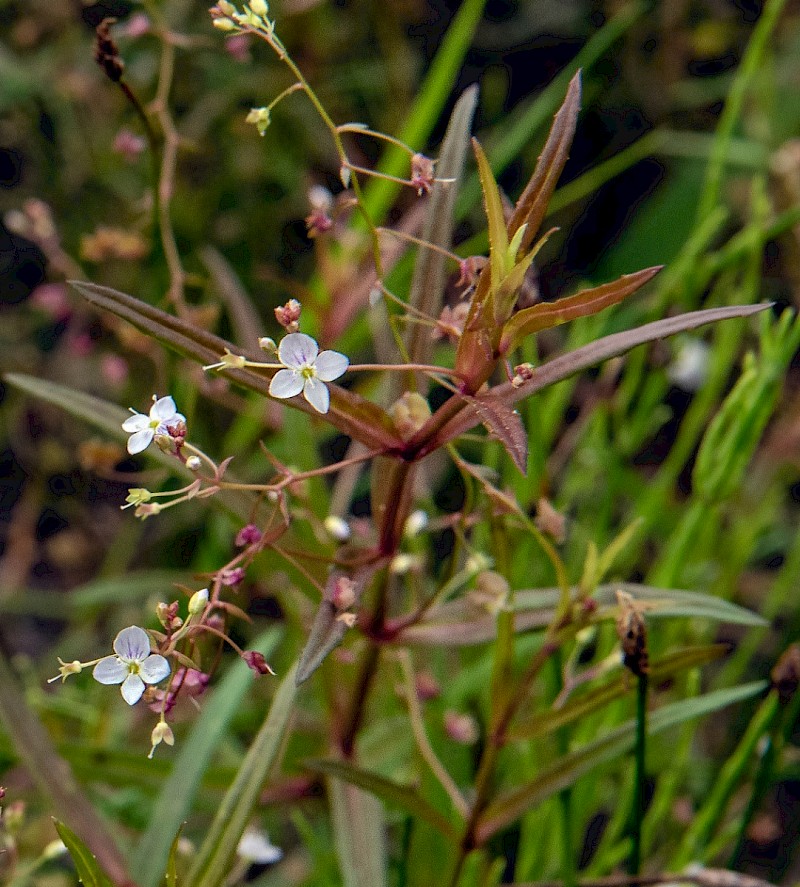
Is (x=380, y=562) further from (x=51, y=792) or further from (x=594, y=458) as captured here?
(x=594, y=458)

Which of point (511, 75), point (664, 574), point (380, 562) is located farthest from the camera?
point (511, 75)

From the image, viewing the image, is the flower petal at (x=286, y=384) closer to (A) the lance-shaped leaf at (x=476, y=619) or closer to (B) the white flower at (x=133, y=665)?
(B) the white flower at (x=133, y=665)

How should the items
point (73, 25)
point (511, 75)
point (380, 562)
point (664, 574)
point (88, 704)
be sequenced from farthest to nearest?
point (511, 75), point (73, 25), point (88, 704), point (664, 574), point (380, 562)

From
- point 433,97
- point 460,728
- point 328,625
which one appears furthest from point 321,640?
point 433,97

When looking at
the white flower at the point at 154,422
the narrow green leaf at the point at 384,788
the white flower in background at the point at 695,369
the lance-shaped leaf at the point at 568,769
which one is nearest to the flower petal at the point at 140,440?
the white flower at the point at 154,422

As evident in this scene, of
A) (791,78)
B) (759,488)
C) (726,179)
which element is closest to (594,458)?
(759,488)

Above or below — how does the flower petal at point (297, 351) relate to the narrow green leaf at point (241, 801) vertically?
above

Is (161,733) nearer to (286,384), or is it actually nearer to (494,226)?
(286,384)
